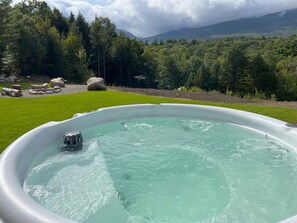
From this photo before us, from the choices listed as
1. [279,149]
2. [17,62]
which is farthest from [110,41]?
[279,149]

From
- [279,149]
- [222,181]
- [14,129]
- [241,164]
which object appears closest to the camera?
[222,181]

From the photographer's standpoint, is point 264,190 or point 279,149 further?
point 279,149

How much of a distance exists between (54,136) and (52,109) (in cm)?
221

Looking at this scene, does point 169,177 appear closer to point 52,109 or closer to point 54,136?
point 54,136

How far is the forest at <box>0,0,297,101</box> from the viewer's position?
16.1 m

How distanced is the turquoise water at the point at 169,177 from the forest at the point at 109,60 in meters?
12.3

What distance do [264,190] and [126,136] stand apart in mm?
2761

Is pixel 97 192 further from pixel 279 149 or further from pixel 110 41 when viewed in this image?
pixel 110 41

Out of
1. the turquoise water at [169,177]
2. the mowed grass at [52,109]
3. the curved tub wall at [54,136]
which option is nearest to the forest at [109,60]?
the mowed grass at [52,109]


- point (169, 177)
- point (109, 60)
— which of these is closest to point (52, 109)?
point (169, 177)

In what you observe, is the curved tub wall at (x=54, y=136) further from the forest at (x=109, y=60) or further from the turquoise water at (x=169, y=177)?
the forest at (x=109, y=60)

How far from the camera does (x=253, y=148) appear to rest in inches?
194

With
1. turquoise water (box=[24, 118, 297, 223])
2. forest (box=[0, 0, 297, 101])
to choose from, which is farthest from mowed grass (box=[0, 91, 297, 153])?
forest (box=[0, 0, 297, 101])

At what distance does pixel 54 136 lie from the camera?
496 cm
